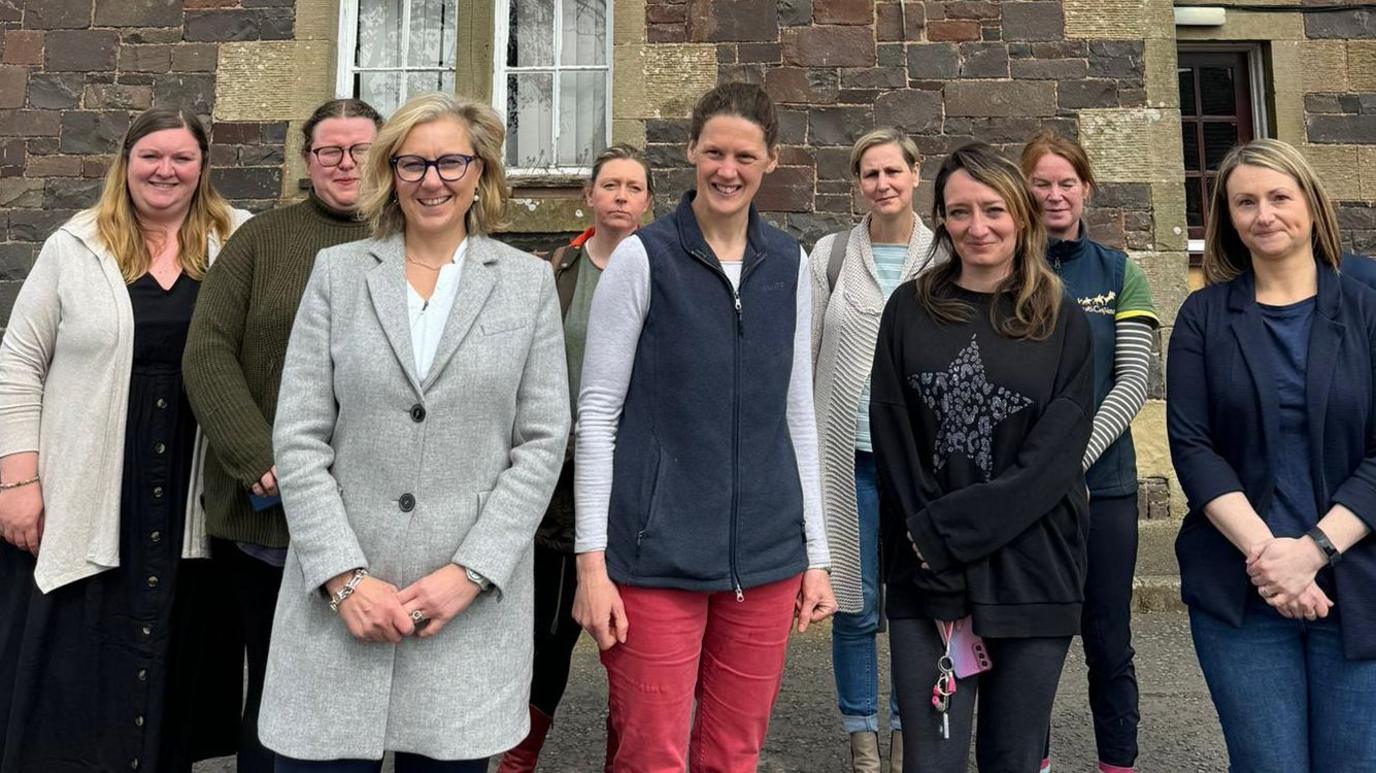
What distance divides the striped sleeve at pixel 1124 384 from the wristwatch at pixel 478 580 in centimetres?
180

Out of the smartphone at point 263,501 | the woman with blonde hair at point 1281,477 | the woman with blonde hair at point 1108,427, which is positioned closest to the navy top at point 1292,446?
the woman with blonde hair at point 1281,477

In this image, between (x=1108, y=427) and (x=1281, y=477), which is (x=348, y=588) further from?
(x=1108, y=427)

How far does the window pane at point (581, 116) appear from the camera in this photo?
599 centimetres

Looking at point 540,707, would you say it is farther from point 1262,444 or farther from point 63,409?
point 1262,444

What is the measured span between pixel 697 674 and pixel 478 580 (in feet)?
2.02

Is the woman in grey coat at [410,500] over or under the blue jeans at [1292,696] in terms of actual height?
over

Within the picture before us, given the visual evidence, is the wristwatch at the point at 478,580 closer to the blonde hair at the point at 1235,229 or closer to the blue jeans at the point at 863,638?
the blue jeans at the point at 863,638

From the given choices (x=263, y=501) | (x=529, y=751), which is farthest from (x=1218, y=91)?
(x=263, y=501)

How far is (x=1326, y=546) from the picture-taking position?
210cm

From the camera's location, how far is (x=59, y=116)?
18.7 ft

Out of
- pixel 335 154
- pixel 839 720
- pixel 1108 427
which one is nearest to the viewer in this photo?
pixel 335 154

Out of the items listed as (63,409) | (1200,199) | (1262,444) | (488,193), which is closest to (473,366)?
(488,193)

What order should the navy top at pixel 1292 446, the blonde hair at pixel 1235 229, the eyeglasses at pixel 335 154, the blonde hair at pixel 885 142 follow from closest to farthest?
the navy top at pixel 1292 446 → the blonde hair at pixel 1235 229 → the eyeglasses at pixel 335 154 → the blonde hair at pixel 885 142

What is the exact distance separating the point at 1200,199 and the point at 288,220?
247 inches
